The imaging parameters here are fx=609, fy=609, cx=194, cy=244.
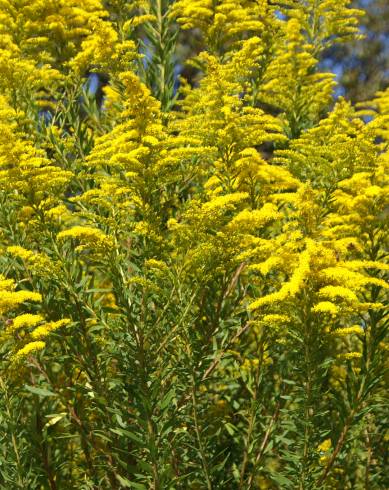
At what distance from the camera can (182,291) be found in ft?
9.87

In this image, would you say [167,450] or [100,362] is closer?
[167,450]

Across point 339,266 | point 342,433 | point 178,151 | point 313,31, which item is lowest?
point 342,433

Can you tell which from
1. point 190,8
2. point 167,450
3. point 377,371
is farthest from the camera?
point 190,8

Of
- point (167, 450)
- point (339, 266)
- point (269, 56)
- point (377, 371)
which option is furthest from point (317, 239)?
point (269, 56)

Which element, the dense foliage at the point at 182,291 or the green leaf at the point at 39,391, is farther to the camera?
the green leaf at the point at 39,391

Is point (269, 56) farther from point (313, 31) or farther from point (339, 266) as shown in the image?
point (339, 266)

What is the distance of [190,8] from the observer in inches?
170

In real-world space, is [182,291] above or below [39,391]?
above

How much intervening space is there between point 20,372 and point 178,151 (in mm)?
A: 1493

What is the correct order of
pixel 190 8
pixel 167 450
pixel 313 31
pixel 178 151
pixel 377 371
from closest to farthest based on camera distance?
pixel 167 450
pixel 178 151
pixel 377 371
pixel 190 8
pixel 313 31

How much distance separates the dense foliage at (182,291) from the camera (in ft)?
9.31

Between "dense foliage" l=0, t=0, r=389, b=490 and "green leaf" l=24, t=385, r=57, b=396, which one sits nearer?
"dense foliage" l=0, t=0, r=389, b=490

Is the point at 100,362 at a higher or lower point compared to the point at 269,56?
lower

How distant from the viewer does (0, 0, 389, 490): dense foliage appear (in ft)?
9.31
